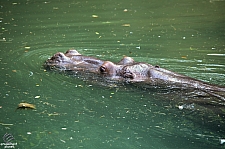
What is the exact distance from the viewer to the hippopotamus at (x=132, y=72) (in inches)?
267

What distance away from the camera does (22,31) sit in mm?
11062

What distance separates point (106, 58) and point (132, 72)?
1693 mm

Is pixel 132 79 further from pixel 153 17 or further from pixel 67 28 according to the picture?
pixel 153 17

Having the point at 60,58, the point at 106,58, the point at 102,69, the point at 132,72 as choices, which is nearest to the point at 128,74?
the point at 132,72

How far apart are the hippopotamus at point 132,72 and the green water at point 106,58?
0.76ft

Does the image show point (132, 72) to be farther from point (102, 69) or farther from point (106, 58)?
point (106, 58)

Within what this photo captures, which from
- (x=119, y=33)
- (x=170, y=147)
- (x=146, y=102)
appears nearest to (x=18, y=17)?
(x=119, y=33)

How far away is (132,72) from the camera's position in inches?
290

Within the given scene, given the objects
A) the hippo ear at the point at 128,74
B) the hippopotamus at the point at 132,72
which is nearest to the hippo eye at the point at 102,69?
the hippopotamus at the point at 132,72

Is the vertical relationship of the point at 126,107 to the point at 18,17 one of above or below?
below

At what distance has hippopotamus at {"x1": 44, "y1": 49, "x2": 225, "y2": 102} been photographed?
678 cm

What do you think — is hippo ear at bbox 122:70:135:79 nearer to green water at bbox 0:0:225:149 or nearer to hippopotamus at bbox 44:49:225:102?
hippopotamus at bbox 44:49:225:102

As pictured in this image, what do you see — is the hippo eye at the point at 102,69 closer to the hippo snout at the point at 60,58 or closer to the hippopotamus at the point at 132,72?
the hippopotamus at the point at 132,72

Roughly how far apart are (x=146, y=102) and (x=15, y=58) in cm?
334
